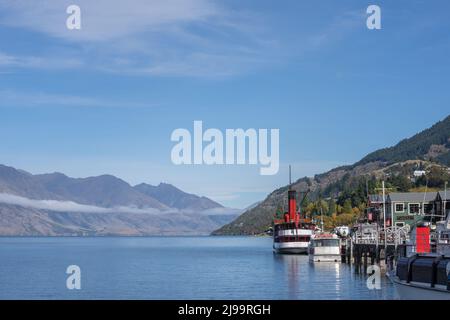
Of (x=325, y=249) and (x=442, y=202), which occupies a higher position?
(x=442, y=202)

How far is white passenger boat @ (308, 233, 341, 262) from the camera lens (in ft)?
437

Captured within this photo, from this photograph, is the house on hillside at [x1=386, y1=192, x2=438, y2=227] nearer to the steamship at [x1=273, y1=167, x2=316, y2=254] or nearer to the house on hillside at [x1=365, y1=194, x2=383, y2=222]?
the house on hillside at [x1=365, y1=194, x2=383, y2=222]

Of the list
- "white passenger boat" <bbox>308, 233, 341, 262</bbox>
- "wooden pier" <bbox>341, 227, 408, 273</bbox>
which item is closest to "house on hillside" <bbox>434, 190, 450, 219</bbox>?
"wooden pier" <bbox>341, 227, 408, 273</bbox>

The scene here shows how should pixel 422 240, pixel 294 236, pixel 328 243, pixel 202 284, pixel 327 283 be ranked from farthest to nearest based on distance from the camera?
1. pixel 294 236
2. pixel 328 243
3. pixel 202 284
4. pixel 327 283
5. pixel 422 240

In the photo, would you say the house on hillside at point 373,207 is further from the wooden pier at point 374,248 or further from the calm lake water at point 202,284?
the calm lake water at point 202,284

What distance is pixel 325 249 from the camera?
133625 mm

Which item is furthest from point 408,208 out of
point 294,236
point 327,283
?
point 327,283

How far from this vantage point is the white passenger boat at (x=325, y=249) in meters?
133

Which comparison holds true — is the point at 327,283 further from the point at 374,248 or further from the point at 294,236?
the point at 294,236

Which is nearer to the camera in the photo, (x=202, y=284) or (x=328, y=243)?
(x=202, y=284)

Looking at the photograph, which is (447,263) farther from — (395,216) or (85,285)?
(395,216)

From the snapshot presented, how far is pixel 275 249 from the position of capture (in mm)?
188375
